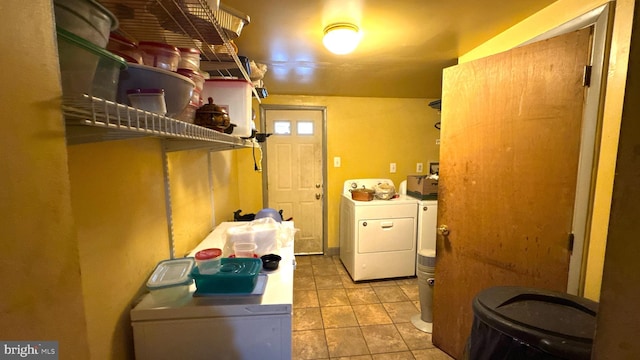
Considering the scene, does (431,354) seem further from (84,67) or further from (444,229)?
(84,67)

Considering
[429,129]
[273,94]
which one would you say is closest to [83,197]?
[273,94]

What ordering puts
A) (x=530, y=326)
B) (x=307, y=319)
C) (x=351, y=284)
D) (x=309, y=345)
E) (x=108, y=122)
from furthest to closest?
(x=351, y=284) → (x=307, y=319) → (x=309, y=345) → (x=530, y=326) → (x=108, y=122)

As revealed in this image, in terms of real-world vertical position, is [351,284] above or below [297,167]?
below

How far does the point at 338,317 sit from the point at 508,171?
66.9 inches

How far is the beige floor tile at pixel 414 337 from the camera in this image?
1.94m

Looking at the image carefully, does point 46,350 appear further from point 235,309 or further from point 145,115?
point 235,309

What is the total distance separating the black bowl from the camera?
1.23 meters

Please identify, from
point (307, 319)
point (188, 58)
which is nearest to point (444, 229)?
point (307, 319)

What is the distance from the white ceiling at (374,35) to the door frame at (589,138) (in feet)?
1.12

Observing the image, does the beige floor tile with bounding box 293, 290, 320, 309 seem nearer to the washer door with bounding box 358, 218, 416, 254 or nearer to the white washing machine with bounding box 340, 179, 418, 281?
the white washing machine with bounding box 340, 179, 418, 281

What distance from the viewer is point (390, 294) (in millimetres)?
2666

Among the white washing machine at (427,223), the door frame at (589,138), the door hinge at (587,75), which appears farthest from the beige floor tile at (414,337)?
the door hinge at (587,75)

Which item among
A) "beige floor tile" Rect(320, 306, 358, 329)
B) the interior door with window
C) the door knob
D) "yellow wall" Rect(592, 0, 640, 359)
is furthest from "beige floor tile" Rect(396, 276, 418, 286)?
"yellow wall" Rect(592, 0, 640, 359)

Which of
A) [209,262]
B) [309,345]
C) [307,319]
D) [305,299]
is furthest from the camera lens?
[305,299]
